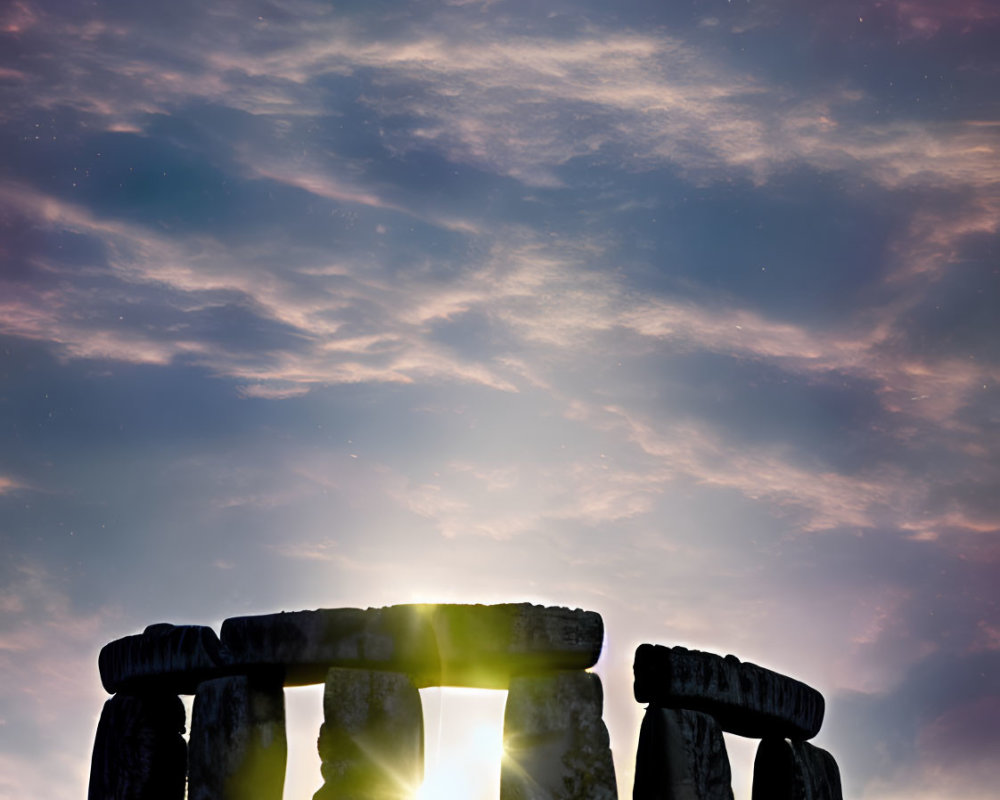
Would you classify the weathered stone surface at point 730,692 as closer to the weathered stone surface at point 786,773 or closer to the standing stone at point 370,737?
the weathered stone surface at point 786,773

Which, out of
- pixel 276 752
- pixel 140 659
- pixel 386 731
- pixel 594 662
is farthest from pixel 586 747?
pixel 140 659

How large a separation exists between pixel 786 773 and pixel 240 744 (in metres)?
4.45

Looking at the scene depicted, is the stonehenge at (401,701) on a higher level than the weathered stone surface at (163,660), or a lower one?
lower

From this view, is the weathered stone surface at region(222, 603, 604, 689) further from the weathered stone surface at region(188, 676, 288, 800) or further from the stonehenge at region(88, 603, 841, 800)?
the weathered stone surface at region(188, 676, 288, 800)

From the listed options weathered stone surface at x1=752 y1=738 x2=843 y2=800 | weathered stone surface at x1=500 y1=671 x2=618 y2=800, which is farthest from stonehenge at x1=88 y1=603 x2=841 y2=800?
weathered stone surface at x1=752 y1=738 x2=843 y2=800

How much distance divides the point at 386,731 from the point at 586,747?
1.32 meters

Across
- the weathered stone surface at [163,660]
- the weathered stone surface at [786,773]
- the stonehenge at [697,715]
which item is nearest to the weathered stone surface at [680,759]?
the stonehenge at [697,715]

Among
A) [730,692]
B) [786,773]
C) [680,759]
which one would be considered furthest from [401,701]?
[786,773]

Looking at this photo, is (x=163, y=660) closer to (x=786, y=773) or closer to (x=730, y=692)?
(x=730, y=692)

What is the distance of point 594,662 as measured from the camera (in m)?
10.5

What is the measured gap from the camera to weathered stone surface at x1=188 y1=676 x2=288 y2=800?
35.6ft

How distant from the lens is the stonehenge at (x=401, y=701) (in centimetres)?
1028

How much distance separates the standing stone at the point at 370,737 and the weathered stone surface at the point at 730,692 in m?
1.73

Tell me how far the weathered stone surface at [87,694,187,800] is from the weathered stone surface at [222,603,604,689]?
6.53 feet
